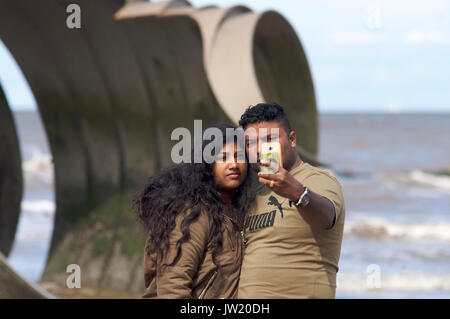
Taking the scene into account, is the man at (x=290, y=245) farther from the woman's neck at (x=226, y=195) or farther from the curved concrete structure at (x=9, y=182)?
the curved concrete structure at (x=9, y=182)

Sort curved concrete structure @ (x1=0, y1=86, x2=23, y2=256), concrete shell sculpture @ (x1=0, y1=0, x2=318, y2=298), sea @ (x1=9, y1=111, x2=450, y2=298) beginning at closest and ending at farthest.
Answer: concrete shell sculpture @ (x1=0, y1=0, x2=318, y2=298) < curved concrete structure @ (x1=0, y1=86, x2=23, y2=256) < sea @ (x1=9, y1=111, x2=450, y2=298)

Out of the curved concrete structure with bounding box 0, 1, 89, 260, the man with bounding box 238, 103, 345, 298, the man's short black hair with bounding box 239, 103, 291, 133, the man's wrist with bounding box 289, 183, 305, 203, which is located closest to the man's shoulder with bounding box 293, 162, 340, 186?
the man with bounding box 238, 103, 345, 298

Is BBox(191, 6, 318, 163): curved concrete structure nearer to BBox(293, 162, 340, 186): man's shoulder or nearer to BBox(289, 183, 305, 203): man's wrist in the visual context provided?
BBox(293, 162, 340, 186): man's shoulder

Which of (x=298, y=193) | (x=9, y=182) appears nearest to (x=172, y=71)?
(x=9, y=182)

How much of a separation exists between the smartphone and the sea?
2.78 metres

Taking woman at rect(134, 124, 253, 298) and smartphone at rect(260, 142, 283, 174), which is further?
woman at rect(134, 124, 253, 298)

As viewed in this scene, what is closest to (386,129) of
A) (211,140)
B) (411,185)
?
(411,185)

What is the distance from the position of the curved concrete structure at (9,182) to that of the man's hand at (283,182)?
552 cm

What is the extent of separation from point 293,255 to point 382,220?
40.1 ft

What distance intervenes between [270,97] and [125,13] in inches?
62.8

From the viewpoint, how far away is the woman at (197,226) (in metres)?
2.94

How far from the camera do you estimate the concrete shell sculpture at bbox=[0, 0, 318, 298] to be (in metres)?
6.92

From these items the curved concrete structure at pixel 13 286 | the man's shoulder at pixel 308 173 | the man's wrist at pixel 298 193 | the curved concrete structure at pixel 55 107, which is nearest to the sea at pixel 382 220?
the curved concrete structure at pixel 55 107

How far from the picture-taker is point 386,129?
47969 mm
